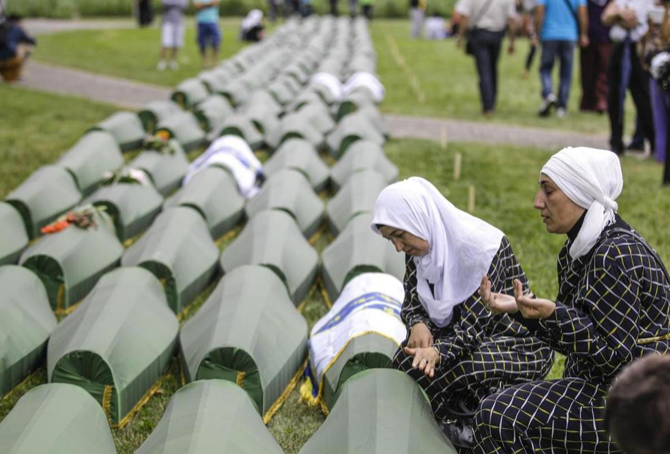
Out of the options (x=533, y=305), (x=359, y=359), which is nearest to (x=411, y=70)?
(x=359, y=359)

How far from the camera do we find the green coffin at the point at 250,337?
13.3 ft

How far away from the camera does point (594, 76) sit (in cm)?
1166

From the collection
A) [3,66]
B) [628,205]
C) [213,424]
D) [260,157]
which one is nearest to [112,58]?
[3,66]

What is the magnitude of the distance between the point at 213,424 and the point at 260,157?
5.79 m

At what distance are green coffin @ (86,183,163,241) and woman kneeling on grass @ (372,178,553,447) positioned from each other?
3.21m

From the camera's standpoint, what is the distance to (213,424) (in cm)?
339

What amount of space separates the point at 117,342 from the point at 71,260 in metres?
1.32

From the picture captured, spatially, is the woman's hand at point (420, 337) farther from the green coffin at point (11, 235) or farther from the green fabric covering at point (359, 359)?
the green coffin at point (11, 235)

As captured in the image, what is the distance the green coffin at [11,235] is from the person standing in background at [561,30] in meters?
7.21

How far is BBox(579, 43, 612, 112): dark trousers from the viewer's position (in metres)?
11.5

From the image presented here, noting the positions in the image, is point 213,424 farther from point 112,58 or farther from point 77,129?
point 112,58

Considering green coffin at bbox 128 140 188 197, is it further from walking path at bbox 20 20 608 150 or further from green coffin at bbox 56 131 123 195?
walking path at bbox 20 20 608 150

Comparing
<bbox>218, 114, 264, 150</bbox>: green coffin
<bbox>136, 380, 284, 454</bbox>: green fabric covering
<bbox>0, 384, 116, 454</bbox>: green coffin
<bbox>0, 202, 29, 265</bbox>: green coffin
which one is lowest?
<bbox>218, 114, 264, 150</bbox>: green coffin

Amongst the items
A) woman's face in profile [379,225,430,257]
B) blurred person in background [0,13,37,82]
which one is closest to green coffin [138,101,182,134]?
blurred person in background [0,13,37,82]
